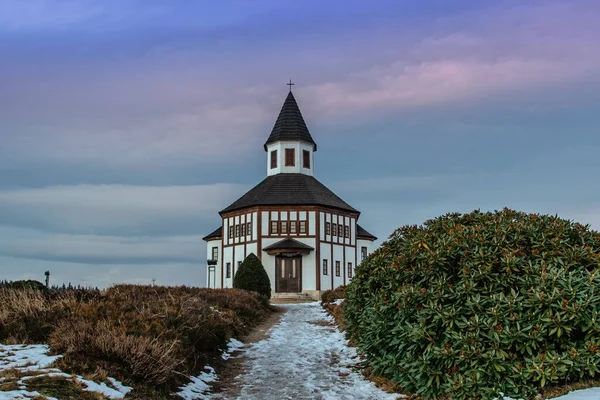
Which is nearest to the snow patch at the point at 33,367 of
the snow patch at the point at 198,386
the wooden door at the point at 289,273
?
the snow patch at the point at 198,386

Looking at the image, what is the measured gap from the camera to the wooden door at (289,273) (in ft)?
144

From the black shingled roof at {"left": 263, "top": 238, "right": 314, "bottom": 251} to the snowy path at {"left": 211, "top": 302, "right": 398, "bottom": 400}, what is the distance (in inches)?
971

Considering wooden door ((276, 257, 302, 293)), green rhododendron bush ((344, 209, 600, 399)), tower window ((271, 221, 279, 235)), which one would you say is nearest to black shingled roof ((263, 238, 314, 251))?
tower window ((271, 221, 279, 235))

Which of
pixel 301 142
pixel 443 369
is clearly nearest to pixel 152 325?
pixel 443 369

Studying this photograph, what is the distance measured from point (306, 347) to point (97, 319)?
5838mm

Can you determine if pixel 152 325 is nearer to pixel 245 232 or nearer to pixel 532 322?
pixel 532 322

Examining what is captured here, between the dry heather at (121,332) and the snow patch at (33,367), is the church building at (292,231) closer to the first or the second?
the dry heather at (121,332)

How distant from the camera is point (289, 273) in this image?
144 feet

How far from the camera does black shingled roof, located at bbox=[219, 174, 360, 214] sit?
44594 millimetres

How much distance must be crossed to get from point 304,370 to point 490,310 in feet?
16.0

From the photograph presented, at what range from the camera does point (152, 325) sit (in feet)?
35.6

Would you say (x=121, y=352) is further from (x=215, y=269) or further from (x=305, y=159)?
(x=305, y=159)

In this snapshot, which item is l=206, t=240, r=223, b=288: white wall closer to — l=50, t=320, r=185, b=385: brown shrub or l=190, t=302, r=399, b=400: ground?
l=190, t=302, r=399, b=400: ground

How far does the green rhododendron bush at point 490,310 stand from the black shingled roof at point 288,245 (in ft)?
104
